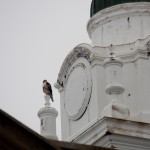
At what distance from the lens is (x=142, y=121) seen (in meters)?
16.8

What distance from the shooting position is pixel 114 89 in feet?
53.2

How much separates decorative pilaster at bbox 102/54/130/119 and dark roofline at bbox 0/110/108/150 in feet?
32.7

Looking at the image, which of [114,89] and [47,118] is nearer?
[114,89]

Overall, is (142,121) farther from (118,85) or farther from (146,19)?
(146,19)

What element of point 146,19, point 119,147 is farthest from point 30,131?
point 146,19

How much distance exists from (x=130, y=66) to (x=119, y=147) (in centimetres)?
313

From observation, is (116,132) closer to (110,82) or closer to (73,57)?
(110,82)

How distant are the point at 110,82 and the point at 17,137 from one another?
1065 cm

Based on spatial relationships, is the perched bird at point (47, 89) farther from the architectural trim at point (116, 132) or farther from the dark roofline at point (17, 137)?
the dark roofline at point (17, 137)

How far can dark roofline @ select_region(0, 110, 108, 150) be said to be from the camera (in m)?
5.86

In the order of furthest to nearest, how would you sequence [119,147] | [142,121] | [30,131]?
1. [142,121]
2. [119,147]
3. [30,131]

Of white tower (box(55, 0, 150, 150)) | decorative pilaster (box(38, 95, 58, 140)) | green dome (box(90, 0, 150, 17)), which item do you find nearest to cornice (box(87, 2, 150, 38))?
Result: white tower (box(55, 0, 150, 150))

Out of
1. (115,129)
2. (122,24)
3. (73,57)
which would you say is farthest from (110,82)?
(122,24)

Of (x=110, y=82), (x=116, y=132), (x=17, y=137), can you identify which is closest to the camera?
(x=17, y=137)
